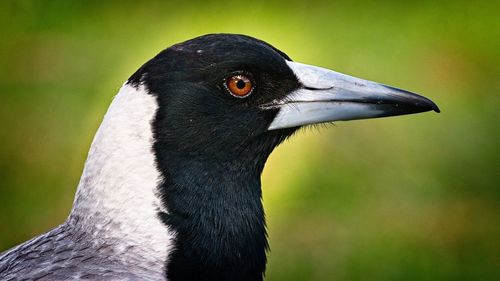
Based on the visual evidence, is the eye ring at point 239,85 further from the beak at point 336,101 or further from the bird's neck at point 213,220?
the bird's neck at point 213,220

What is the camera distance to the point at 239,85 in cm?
273

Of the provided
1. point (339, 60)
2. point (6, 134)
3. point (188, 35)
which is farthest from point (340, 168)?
point (6, 134)

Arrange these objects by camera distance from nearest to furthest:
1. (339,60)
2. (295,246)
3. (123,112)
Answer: (123,112) < (295,246) < (339,60)

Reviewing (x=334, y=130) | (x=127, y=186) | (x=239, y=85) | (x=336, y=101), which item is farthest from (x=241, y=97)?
(x=334, y=130)

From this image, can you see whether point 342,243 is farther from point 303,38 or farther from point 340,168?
point 303,38

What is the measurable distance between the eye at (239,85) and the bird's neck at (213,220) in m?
0.19

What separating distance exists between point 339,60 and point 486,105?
0.99 metres

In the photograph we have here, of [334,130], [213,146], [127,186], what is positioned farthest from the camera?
[334,130]

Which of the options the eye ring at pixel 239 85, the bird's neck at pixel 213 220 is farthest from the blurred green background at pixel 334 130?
the eye ring at pixel 239 85

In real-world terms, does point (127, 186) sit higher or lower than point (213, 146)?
lower

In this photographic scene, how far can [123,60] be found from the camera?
6.46m

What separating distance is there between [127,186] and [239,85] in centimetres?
43

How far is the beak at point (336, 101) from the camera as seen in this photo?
9.05 feet

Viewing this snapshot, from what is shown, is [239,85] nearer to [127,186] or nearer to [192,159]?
[192,159]
